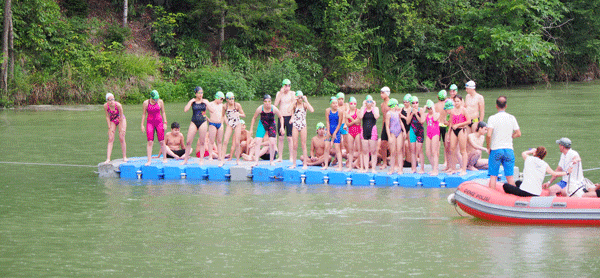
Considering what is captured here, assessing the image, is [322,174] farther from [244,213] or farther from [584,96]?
[584,96]

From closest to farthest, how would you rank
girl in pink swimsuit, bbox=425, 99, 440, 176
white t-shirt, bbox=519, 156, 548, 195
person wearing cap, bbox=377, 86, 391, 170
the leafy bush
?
white t-shirt, bbox=519, 156, 548, 195 → girl in pink swimsuit, bbox=425, 99, 440, 176 → person wearing cap, bbox=377, 86, 391, 170 → the leafy bush

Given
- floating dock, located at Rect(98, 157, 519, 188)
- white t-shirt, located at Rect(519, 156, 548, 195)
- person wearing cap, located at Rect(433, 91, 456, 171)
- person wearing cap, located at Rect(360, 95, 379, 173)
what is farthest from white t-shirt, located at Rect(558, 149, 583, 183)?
person wearing cap, located at Rect(360, 95, 379, 173)

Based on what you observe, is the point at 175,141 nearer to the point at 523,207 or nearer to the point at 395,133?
the point at 395,133

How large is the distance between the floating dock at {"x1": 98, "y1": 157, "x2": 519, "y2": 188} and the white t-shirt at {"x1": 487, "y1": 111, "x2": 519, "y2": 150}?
6.84ft

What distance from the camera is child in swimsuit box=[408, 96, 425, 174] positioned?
12.8 meters

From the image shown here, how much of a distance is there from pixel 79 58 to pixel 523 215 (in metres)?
25.1

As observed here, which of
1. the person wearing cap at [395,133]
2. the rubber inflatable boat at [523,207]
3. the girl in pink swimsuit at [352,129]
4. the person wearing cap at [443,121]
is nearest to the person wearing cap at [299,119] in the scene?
the girl in pink swimsuit at [352,129]

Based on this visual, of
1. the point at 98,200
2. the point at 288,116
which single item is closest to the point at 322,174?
the point at 288,116

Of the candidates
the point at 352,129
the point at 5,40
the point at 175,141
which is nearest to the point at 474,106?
the point at 352,129

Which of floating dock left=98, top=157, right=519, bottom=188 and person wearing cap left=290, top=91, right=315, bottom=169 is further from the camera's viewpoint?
person wearing cap left=290, top=91, right=315, bottom=169

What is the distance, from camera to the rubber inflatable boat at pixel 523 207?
9648 millimetres

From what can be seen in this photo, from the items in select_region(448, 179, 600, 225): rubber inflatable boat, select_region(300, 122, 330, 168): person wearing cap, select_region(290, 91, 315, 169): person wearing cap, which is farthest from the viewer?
select_region(300, 122, 330, 168): person wearing cap

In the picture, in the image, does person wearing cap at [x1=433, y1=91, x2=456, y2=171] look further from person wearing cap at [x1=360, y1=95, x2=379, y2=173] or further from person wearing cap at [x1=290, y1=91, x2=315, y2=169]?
person wearing cap at [x1=290, y1=91, x2=315, y2=169]

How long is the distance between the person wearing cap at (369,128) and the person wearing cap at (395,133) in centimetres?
25
